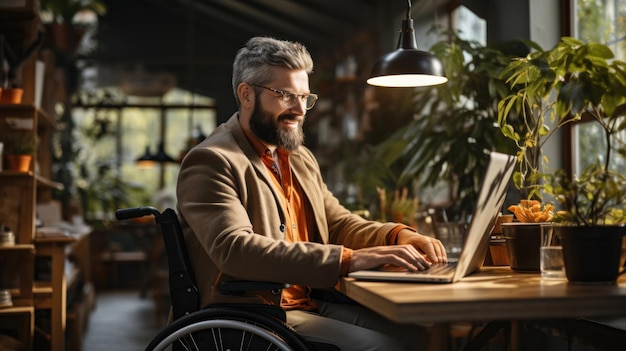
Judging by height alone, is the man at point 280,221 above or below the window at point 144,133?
below

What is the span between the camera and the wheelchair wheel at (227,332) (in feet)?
6.75

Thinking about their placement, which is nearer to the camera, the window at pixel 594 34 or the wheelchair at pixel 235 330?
the wheelchair at pixel 235 330

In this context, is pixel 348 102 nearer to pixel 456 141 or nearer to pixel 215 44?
pixel 456 141

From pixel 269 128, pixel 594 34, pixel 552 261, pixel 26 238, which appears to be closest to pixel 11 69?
pixel 26 238

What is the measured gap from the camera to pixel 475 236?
6.34 feet

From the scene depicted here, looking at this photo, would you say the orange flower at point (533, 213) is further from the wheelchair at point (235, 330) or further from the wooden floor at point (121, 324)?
the wooden floor at point (121, 324)

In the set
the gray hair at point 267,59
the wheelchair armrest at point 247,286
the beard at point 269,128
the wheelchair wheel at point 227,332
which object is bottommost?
the wheelchair wheel at point 227,332

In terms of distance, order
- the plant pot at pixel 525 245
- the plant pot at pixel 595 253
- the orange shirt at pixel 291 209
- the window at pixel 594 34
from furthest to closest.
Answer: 1. the window at pixel 594 34
2. the orange shirt at pixel 291 209
3. the plant pot at pixel 525 245
4. the plant pot at pixel 595 253

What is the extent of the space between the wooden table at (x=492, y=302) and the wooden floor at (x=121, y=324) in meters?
4.63

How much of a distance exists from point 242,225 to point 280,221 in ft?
0.81

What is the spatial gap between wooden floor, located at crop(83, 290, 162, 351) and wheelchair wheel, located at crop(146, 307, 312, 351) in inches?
160

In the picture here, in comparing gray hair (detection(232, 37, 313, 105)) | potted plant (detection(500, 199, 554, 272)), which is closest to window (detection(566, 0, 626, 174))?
potted plant (detection(500, 199, 554, 272))

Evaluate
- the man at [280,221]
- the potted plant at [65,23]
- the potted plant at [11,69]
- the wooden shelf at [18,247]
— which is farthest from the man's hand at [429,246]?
the potted plant at [65,23]

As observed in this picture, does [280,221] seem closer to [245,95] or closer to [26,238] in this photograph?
[245,95]
